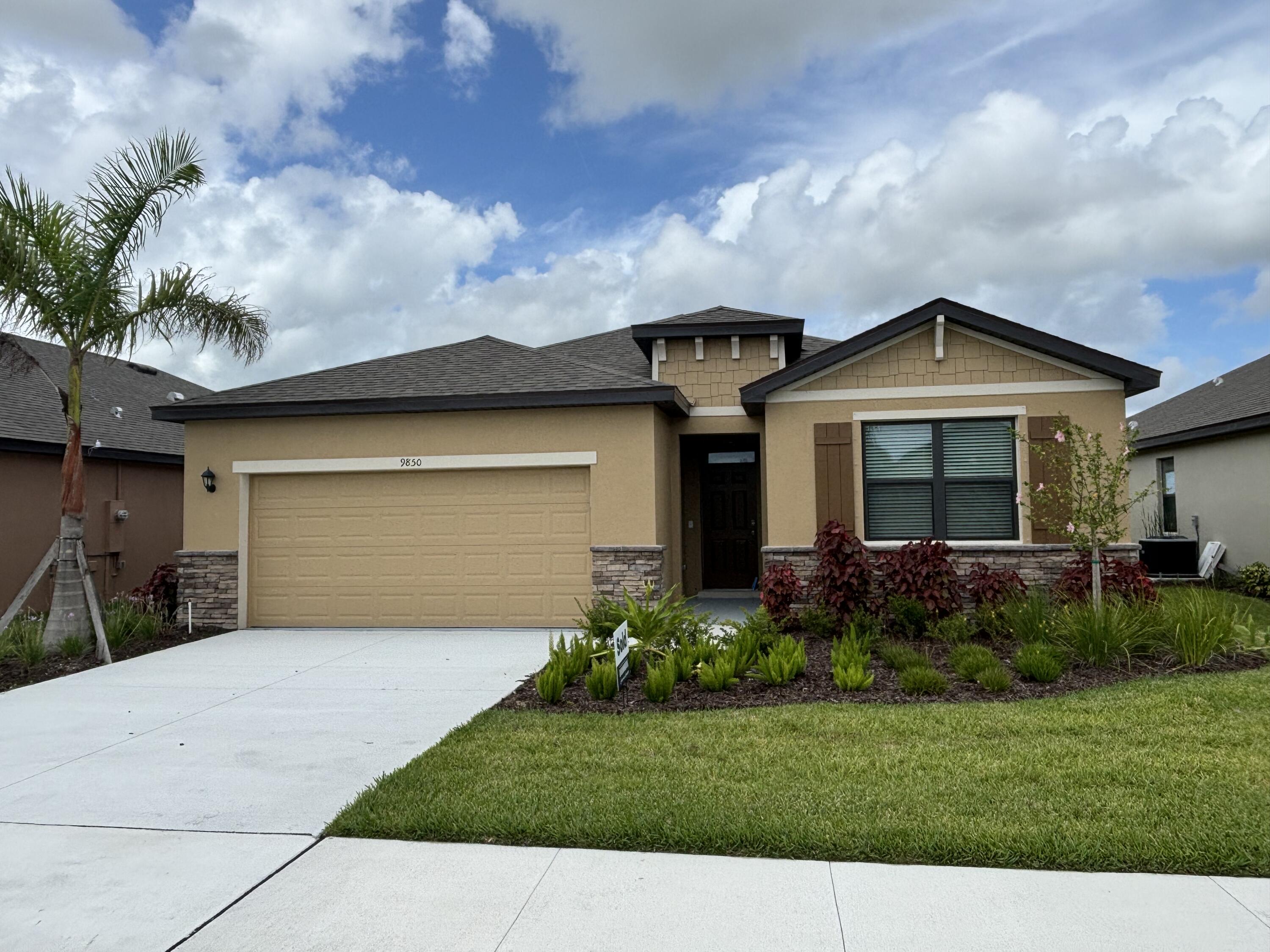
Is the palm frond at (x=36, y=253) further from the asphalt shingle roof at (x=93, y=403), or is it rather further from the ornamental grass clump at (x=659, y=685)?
the ornamental grass clump at (x=659, y=685)

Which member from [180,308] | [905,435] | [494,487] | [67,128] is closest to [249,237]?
[67,128]

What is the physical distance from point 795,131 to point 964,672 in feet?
32.3

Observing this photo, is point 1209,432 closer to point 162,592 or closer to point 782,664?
point 782,664

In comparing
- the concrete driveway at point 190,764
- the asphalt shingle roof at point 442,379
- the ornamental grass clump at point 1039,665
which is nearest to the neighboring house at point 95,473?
the asphalt shingle roof at point 442,379

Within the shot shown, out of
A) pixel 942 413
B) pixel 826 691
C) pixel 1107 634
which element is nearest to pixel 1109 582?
pixel 1107 634

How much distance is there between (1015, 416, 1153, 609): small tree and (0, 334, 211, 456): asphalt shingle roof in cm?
1332

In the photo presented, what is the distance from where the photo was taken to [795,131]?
13812 millimetres

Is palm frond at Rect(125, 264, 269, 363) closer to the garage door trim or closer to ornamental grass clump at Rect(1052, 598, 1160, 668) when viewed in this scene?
the garage door trim

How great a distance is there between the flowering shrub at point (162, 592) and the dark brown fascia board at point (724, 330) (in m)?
7.78

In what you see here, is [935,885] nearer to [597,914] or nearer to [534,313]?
[597,914]

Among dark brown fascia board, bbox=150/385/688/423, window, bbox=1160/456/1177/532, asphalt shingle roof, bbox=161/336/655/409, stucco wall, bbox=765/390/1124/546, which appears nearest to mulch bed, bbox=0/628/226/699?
dark brown fascia board, bbox=150/385/688/423

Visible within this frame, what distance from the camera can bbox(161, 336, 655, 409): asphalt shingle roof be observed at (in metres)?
11.4

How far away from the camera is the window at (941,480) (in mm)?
10570

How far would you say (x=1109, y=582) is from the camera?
9117mm
